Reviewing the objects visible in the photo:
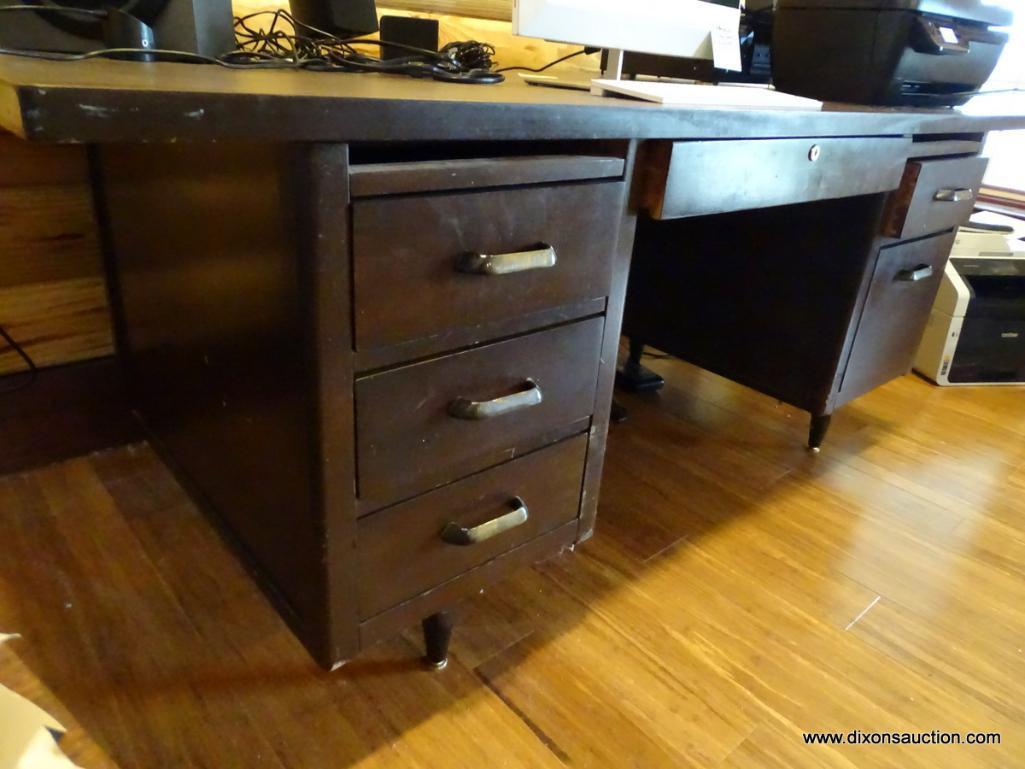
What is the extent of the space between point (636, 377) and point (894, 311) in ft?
1.86

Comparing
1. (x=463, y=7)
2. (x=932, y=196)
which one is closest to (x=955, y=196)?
(x=932, y=196)

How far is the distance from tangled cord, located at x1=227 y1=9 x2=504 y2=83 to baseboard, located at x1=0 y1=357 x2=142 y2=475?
0.61 metres

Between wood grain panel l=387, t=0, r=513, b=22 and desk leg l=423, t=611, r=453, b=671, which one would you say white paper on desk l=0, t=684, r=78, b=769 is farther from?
wood grain panel l=387, t=0, r=513, b=22

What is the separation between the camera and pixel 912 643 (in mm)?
1039

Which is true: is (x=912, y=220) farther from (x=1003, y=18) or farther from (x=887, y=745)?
(x=887, y=745)

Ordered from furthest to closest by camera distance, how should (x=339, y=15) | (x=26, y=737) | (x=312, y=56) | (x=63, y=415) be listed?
(x=63, y=415), (x=339, y=15), (x=312, y=56), (x=26, y=737)

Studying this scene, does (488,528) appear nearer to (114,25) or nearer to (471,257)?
(471,257)

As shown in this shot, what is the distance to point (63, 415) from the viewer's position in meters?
1.25

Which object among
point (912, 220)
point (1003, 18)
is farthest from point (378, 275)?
point (1003, 18)

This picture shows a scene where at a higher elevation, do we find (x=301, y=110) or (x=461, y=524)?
(x=301, y=110)

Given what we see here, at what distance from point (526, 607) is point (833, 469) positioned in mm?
769

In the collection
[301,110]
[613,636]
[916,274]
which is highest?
[301,110]

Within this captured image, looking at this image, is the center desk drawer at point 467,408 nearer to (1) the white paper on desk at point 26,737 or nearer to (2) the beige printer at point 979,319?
(1) the white paper on desk at point 26,737

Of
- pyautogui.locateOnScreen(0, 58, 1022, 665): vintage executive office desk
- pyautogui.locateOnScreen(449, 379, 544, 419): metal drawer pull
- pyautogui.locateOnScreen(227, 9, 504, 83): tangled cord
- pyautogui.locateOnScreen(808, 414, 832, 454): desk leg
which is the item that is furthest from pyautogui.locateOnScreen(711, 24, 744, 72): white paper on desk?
pyautogui.locateOnScreen(808, 414, 832, 454): desk leg
